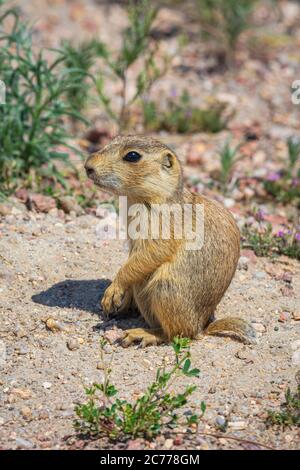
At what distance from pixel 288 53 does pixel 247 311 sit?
702 centimetres

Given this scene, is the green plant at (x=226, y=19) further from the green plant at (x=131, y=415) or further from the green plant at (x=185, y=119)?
the green plant at (x=131, y=415)

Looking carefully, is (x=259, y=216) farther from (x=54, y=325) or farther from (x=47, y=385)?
(x=47, y=385)

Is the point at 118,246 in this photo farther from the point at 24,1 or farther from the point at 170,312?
the point at 24,1

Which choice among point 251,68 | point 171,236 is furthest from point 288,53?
point 171,236

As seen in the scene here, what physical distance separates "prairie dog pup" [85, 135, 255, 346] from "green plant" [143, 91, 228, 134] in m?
3.98

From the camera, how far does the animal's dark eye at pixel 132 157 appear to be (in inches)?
203

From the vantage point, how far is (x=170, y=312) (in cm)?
511

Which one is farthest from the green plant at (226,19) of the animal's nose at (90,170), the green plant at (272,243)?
the animal's nose at (90,170)

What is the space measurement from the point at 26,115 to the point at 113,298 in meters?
2.78

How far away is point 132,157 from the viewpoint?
203 inches

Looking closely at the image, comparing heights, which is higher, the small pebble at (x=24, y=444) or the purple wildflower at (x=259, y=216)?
the purple wildflower at (x=259, y=216)

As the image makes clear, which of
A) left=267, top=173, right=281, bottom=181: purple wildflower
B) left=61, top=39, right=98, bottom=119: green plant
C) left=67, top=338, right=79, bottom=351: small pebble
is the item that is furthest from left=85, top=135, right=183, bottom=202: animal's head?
left=267, top=173, right=281, bottom=181: purple wildflower

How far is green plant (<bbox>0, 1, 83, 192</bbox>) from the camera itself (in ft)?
22.6

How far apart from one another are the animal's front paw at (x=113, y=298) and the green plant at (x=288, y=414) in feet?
4.56
